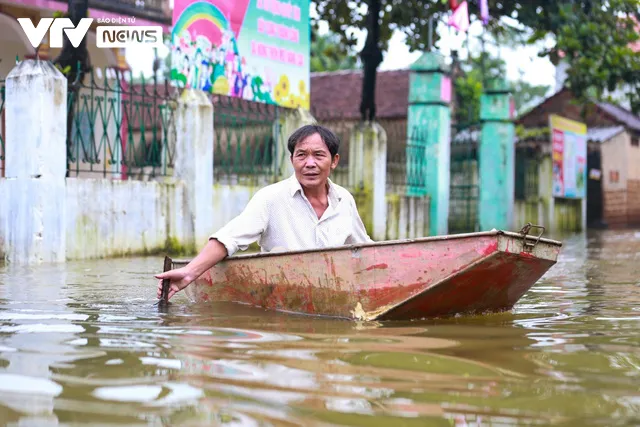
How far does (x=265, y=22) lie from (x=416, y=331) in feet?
28.3

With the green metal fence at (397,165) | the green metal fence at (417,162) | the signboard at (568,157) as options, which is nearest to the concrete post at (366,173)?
the green metal fence at (397,165)

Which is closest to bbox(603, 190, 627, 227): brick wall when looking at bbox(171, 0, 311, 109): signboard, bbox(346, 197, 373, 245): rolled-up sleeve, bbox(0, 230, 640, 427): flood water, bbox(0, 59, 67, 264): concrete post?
bbox(171, 0, 311, 109): signboard

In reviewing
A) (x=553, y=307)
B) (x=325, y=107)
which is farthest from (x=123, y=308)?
(x=325, y=107)

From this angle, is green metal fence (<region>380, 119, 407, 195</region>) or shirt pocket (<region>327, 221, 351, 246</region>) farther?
green metal fence (<region>380, 119, 407, 195</region>)

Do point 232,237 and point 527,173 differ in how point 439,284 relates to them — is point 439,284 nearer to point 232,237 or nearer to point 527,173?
point 232,237

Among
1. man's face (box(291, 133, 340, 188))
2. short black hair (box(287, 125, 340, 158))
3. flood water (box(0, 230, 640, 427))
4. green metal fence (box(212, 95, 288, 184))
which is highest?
green metal fence (box(212, 95, 288, 184))

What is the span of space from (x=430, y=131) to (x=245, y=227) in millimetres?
11345

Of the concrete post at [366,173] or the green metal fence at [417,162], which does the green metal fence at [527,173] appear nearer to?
the green metal fence at [417,162]

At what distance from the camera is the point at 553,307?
19.9 ft

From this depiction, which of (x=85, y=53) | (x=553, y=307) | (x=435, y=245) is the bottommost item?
(x=553, y=307)

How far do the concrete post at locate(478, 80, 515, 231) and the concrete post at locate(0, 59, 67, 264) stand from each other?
10934 millimetres

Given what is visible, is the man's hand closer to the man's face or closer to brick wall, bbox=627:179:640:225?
the man's face

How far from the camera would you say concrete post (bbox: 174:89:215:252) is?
11.2m

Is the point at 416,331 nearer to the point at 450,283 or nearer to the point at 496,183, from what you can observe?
the point at 450,283
